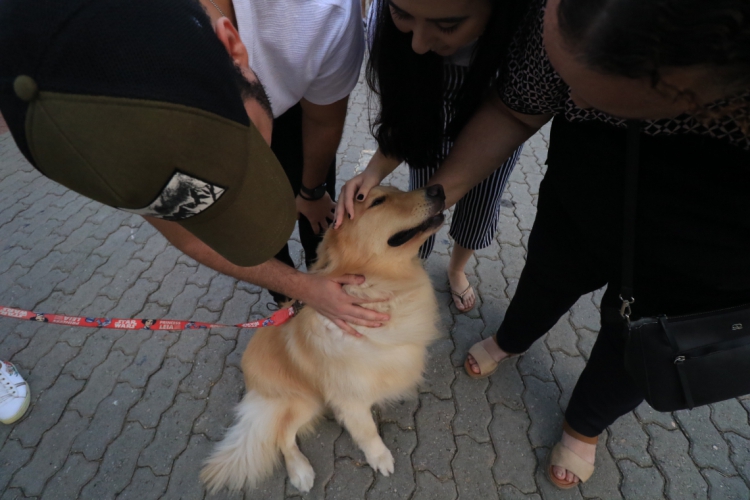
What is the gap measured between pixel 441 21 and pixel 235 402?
252cm

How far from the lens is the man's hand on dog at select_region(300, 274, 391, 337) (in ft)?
5.61

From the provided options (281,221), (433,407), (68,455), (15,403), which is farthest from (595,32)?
(15,403)

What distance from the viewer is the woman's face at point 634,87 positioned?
0.64 meters

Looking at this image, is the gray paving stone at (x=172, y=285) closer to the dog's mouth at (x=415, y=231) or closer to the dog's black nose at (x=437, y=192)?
the dog's mouth at (x=415, y=231)

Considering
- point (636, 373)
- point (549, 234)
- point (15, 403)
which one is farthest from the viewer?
point (15, 403)

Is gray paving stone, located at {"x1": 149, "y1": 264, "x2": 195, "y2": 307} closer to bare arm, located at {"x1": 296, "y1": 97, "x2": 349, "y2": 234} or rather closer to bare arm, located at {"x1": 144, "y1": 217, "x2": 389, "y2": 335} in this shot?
bare arm, located at {"x1": 296, "y1": 97, "x2": 349, "y2": 234}

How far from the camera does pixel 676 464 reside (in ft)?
6.84

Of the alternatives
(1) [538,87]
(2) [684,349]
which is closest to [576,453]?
(2) [684,349]

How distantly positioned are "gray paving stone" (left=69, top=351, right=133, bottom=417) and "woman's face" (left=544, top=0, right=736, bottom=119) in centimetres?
326

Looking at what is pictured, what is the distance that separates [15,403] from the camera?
8.27 ft

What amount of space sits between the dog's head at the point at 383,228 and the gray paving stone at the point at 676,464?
6.13 feet

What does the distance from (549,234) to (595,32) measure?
1.12 meters

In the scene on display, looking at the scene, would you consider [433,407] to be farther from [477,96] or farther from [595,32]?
[595,32]

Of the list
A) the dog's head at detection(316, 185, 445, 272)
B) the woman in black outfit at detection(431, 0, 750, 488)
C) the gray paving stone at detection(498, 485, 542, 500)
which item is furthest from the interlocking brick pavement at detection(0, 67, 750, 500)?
the dog's head at detection(316, 185, 445, 272)
